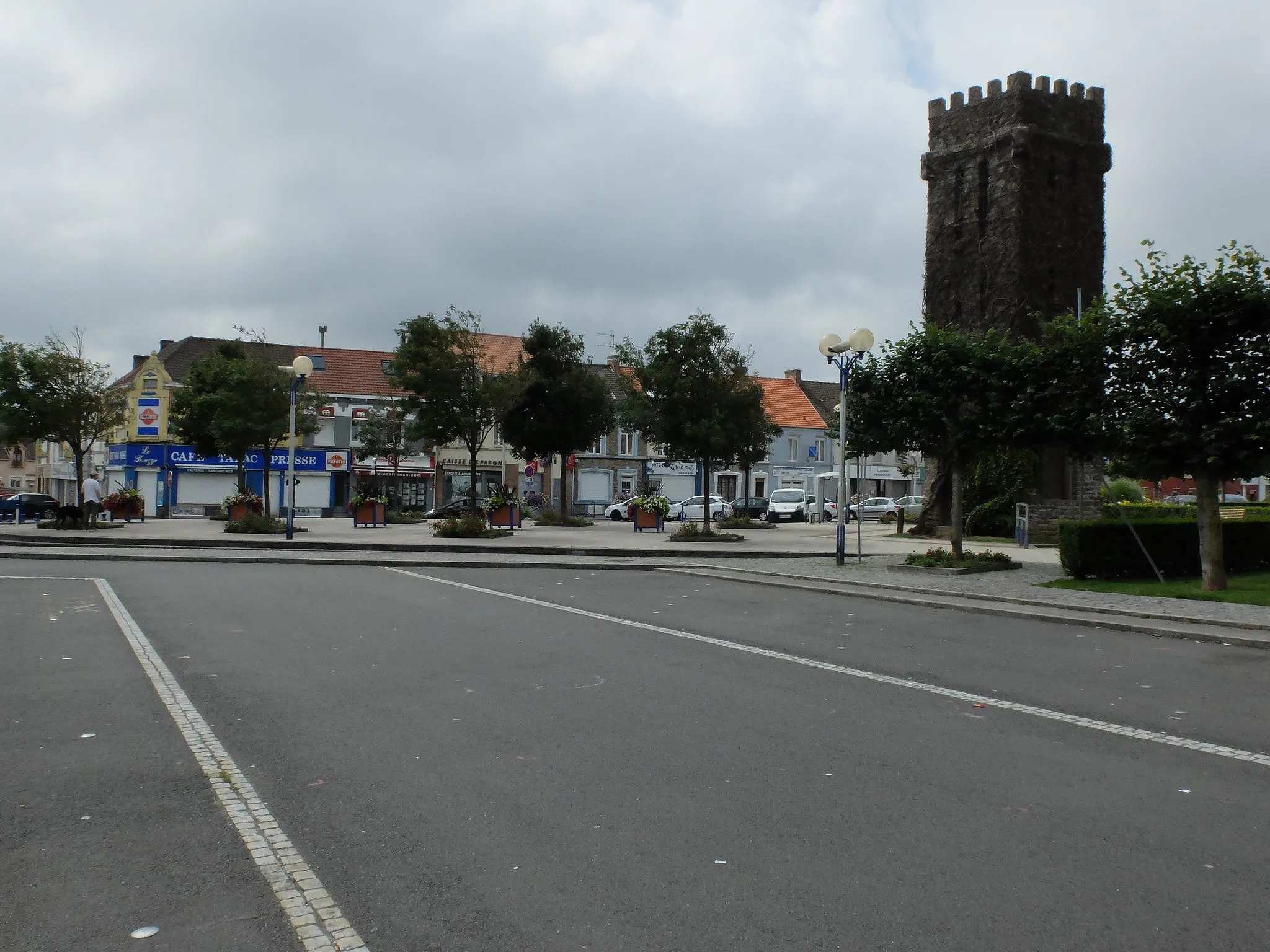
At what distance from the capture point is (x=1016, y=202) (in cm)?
3064

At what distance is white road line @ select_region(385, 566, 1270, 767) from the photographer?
608cm

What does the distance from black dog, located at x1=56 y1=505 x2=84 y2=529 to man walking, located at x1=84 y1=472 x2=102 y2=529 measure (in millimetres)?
316

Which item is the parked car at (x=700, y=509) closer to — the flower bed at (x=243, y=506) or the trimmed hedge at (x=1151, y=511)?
the trimmed hedge at (x=1151, y=511)

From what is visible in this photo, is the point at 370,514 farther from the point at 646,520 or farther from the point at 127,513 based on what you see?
the point at 646,520

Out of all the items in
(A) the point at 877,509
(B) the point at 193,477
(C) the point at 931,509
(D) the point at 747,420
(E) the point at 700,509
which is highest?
(D) the point at 747,420

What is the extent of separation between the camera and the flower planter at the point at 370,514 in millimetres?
35156

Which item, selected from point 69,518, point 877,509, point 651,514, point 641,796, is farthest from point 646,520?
point 641,796

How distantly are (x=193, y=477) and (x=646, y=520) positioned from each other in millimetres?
33021

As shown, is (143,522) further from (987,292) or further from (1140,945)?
(1140,945)

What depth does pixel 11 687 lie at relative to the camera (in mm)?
7445

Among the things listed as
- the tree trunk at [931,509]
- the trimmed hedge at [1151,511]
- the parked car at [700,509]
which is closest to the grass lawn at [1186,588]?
the trimmed hedge at [1151,511]

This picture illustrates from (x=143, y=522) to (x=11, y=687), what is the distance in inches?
1284

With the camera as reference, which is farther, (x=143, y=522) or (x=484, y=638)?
(x=143, y=522)

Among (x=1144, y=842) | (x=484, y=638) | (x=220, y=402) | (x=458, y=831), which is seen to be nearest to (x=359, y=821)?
(x=458, y=831)
